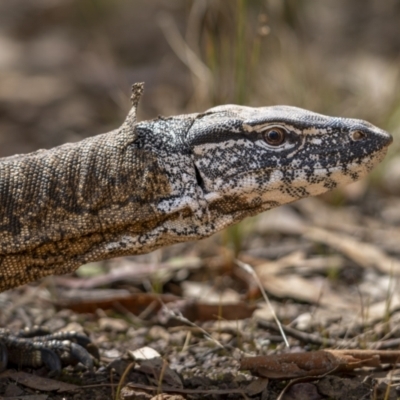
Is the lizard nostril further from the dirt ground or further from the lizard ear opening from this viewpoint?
the dirt ground

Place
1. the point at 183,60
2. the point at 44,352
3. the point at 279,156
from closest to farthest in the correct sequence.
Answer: the point at 279,156
the point at 44,352
the point at 183,60

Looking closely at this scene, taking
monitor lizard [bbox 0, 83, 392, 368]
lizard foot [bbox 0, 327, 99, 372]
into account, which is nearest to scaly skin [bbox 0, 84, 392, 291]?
monitor lizard [bbox 0, 83, 392, 368]

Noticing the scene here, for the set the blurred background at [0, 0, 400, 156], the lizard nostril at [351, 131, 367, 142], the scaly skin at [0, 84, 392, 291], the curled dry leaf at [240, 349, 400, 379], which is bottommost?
the curled dry leaf at [240, 349, 400, 379]

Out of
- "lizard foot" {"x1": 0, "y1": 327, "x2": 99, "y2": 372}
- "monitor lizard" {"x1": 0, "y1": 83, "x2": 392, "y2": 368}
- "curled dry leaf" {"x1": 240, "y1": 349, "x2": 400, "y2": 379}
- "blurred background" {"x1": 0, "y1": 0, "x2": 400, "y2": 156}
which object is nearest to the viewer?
"monitor lizard" {"x1": 0, "y1": 83, "x2": 392, "y2": 368}

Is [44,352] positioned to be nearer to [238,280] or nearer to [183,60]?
[238,280]

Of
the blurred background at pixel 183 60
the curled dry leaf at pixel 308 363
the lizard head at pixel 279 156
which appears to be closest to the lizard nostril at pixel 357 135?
the lizard head at pixel 279 156

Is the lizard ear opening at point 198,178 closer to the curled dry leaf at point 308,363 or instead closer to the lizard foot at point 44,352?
the curled dry leaf at point 308,363

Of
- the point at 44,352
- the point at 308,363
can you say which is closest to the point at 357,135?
the point at 308,363
